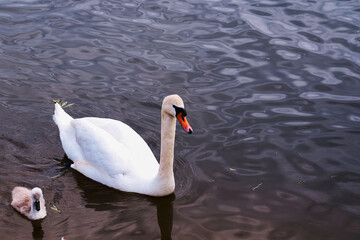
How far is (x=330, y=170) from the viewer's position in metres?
8.79

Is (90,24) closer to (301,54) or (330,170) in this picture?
(301,54)

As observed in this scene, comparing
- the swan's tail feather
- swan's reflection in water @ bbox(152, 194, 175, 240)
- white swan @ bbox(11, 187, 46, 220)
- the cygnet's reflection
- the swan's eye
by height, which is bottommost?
the cygnet's reflection

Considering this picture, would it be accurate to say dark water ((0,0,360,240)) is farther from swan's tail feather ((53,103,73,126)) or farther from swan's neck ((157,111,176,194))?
swan's tail feather ((53,103,73,126))

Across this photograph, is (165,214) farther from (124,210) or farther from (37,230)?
(37,230)

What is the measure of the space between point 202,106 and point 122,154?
2725mm

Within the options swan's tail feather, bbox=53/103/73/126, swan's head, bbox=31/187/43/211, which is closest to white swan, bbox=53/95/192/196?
swan's tail feather, bbox=53/103/73/126

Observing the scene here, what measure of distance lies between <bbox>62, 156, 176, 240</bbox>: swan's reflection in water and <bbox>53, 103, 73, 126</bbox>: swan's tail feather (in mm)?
1318

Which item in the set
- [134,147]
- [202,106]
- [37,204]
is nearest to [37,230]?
[37,204]

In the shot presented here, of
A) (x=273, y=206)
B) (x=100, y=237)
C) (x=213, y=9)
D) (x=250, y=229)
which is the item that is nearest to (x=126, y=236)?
(x=100, y=237)

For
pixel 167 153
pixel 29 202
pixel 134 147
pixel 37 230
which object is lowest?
pixel 37 230

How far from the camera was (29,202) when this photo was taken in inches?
Result: 288

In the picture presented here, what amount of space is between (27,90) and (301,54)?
6.25 meters

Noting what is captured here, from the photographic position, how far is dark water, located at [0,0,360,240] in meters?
7.58

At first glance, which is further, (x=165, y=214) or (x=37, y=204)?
(x=165, y=214)
